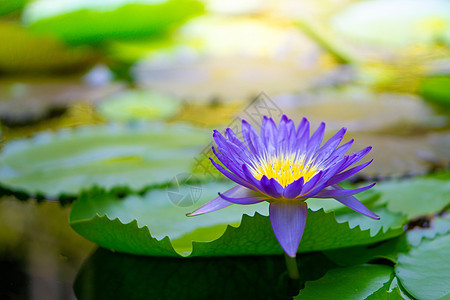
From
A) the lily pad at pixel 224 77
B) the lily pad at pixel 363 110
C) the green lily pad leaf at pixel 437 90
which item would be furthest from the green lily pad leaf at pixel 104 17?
the green lily pad leaf at pixel 437 90

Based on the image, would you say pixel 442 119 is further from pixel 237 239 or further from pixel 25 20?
pixel 25 20

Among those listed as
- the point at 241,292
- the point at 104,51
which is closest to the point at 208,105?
the point at 104,51

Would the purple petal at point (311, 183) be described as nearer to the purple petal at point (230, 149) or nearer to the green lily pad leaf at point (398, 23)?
the purple petal at point (230, 149)

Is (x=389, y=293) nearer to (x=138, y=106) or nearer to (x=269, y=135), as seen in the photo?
(x=269, y=135)

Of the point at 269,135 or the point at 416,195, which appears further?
the point at 416,195

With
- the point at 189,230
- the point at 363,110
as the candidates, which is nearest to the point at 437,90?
the point at 363,110
